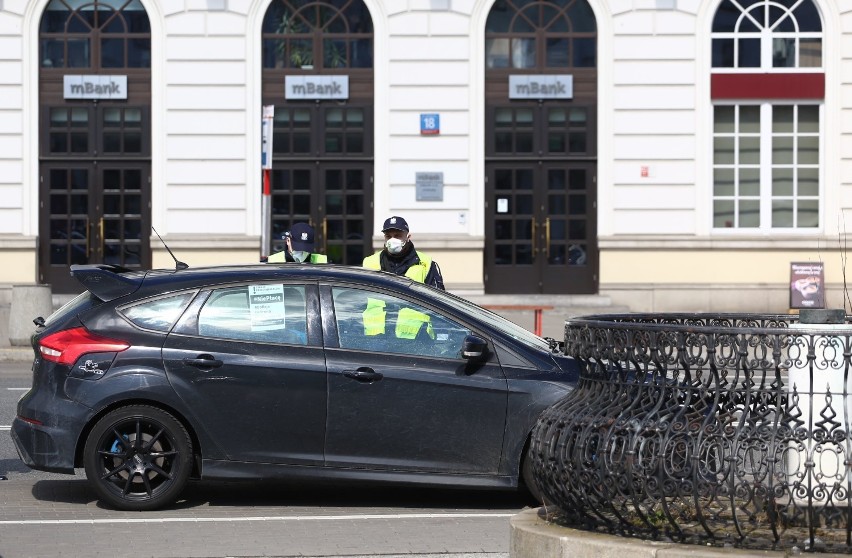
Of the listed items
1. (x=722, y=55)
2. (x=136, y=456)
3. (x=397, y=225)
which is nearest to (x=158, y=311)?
(x=136, y=456)

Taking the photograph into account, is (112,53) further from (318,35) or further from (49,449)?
(49,449)

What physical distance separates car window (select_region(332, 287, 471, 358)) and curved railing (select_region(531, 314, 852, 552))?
2805mm

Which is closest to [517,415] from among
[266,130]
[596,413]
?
[596,413]

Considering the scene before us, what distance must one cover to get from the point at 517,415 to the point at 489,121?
1803 centimetres

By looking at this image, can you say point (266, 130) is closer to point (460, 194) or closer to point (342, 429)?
point (460, 194)

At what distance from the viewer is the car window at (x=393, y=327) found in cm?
928

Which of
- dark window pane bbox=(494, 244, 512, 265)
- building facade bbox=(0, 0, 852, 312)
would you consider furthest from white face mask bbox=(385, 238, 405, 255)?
dark window pane bbox=(494, 244, 512, 265)

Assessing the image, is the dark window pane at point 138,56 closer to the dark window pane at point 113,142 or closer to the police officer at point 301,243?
the dark window pane at point 113,142

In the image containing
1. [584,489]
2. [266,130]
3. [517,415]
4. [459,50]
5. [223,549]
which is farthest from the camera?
[459,50]

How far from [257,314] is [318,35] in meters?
18.0

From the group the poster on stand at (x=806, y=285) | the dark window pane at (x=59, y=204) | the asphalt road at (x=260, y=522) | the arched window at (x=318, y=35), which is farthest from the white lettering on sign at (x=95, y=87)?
the asphalt road at (x=260, y=522)

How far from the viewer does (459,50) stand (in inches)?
1051

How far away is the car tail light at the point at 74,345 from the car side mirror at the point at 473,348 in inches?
78.9

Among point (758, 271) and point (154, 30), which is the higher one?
point (154, 30)
